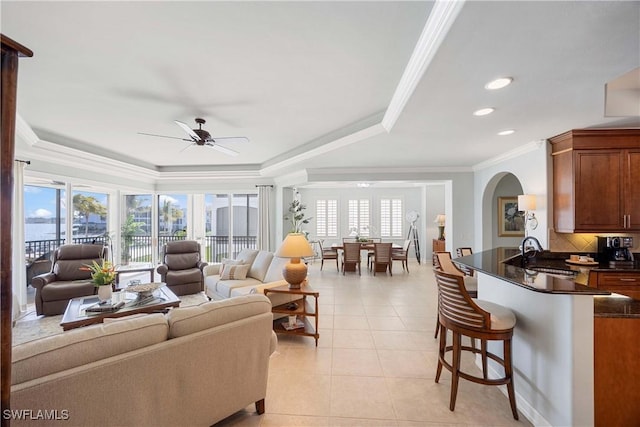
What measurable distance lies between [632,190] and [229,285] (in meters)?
5.32

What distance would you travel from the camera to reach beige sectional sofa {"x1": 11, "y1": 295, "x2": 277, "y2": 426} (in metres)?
1.13

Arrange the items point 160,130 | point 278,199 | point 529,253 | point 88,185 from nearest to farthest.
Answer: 1. point 529,253
2. point 160,130
3. point 88,185
4. point 278,199

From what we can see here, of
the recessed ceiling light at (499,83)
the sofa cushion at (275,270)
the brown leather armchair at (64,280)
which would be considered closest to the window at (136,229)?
the brown leather armchair at (64,280)

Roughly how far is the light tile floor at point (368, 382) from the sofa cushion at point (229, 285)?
3.51ft

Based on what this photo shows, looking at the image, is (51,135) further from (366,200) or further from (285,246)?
(366,200)

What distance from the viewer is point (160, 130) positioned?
393 centimetres

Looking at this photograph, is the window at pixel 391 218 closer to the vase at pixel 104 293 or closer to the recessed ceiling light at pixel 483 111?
the recessed ceiling light at pixel 483 111

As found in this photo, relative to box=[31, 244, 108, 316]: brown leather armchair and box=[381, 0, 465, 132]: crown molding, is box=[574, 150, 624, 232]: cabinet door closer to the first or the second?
box=[381, 0, 465, 132]: crown molding

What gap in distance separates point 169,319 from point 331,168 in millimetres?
4503

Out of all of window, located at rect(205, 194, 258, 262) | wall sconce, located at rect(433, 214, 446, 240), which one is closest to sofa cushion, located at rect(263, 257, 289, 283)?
window, located at rect(205, 194, 258, 262)

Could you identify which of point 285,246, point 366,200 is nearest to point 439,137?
point 285,246

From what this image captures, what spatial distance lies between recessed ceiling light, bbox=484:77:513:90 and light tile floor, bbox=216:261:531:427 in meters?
2.44

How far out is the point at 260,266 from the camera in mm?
4262

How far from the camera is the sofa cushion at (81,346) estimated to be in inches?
43.8
